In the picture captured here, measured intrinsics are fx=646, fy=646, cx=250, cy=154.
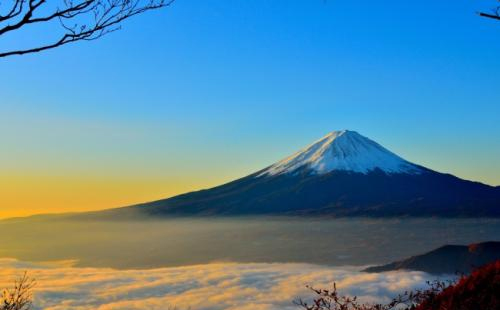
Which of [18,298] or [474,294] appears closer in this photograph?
[474,294]

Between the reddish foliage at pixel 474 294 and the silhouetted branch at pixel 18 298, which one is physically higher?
the silhouetted branch at pixel 18 298

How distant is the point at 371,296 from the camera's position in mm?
195250

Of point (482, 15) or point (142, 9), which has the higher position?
point (142, 9)

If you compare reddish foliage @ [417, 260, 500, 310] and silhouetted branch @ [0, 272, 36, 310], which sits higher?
silhouetted branch @ [0, 272, 36, 310]

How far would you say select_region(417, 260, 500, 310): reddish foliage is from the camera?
9984 millimetres

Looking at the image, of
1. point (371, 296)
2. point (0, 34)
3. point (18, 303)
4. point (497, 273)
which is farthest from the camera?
point (371, 296)

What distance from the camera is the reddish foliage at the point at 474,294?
9984mm

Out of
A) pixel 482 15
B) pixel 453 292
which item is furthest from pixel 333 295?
pixel 482 15

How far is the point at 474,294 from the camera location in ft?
33.6

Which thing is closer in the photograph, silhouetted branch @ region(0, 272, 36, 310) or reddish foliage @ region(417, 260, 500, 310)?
reddish foliage @ region(417, 260, 500, 310)

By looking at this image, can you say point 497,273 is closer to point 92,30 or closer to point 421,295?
point 421,295

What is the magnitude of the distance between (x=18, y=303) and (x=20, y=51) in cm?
700

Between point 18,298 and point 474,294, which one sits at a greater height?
point 18,298

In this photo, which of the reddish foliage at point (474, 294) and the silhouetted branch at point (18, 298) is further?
the silhouetted branch at point (18, 298)
